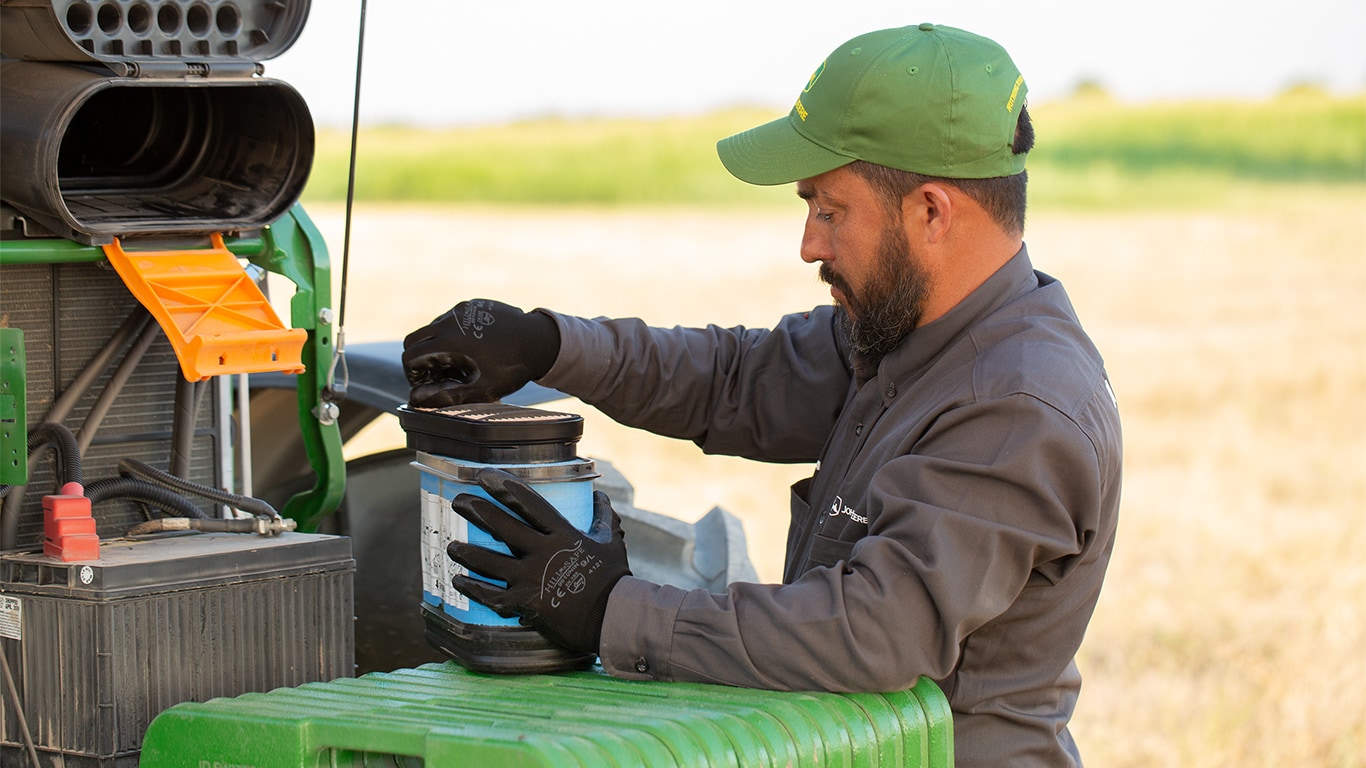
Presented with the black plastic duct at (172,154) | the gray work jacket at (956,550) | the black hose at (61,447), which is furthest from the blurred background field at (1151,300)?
the black hose at (61,447)

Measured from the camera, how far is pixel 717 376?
10.2ft

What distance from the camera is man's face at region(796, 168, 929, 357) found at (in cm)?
253

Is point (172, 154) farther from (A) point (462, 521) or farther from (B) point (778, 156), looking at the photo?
(B) point (778, 156)

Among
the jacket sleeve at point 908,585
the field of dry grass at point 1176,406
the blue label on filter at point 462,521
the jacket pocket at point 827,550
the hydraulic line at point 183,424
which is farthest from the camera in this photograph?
the field of dry grass at point 1176,406

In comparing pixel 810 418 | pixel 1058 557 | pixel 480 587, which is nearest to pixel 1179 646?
pixel 810 418

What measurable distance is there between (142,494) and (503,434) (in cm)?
79

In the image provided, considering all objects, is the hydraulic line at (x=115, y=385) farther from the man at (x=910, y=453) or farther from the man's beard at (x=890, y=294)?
the man's beard at (x=890, y=294)

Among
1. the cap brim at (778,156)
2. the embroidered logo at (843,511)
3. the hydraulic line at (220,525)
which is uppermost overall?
the cap brim at (778,156)

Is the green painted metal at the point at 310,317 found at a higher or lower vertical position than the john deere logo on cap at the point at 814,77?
lower

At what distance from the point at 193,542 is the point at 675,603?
0.91m

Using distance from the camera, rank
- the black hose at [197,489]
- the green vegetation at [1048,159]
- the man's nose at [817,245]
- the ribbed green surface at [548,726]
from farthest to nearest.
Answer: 1. the green vegetation at [1048,159]
2. the black hose at [197,489]
3. the man's nose at [817,245]
4. the ribbed green surface at [548,726]

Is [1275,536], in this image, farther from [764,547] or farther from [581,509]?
[581,509]

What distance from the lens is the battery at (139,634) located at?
2.44 metres

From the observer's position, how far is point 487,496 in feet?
7.79
